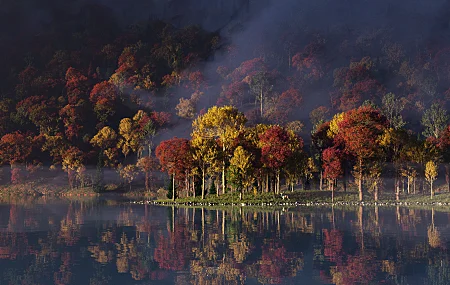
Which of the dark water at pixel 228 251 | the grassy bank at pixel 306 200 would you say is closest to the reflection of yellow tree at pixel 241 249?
the dark water at pixel 228 251

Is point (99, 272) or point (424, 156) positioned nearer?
point (99, 272)

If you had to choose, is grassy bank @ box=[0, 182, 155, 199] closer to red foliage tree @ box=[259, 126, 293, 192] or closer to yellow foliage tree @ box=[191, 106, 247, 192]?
yellow foliage tree @ box=[191, 106, 247, 192]

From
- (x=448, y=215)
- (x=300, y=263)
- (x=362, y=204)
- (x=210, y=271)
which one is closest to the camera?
(x=210, y=271)

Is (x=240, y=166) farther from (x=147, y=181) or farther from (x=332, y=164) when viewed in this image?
(x=147, y=181)

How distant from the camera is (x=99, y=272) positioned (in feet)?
107

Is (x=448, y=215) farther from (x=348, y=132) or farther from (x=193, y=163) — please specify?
(x=193, y=163)

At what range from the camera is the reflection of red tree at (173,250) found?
3512cm

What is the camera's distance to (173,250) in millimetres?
40562

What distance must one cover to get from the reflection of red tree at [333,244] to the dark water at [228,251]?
7 centimetres

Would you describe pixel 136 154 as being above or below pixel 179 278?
above

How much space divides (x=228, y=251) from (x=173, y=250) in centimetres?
405

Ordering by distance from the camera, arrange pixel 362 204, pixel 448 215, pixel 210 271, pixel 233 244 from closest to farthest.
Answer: pixel 210 271 < pixel 233 244 < pixel 448 215 < pixel 362 204

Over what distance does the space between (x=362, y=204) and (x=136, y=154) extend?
108 m

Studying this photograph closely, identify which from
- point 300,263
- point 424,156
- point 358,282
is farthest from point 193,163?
point 358,282
